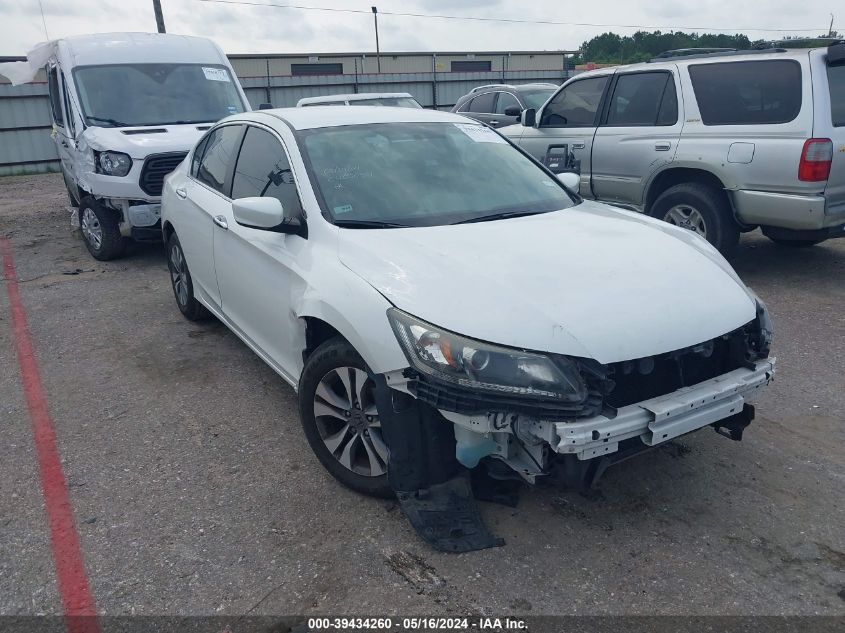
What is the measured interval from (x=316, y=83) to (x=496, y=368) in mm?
20678

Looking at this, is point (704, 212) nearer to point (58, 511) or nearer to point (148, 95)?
point (58, 511)

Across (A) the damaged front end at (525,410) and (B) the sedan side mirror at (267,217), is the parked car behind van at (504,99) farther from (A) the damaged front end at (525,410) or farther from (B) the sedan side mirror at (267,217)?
(A) the damaged front end at (525,410)

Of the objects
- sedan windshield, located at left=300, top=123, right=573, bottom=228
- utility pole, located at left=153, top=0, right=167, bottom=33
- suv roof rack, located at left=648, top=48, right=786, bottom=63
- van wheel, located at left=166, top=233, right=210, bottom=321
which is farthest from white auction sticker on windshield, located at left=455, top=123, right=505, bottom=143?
utility pole, located at left=153, top=0, right=167, bottom=33

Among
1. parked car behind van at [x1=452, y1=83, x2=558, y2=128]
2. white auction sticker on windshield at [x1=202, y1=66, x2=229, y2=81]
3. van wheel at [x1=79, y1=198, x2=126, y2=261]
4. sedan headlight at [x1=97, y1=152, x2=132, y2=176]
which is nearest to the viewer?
sedan headlight at [x1=97, y1=152, x2=132, y2=176]

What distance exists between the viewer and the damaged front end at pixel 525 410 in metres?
2.61

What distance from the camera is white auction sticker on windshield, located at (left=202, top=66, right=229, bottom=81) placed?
344 inches

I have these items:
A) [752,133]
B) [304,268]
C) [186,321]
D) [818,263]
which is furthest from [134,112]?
[818,263]

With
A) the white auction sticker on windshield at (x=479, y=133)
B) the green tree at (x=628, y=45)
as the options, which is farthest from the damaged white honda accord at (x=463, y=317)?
the green tree at (x=628, y=45)

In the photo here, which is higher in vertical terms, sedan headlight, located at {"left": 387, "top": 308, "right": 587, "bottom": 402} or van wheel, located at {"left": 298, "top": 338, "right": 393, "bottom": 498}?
sedan headlight, located at {"left": 387, "top": 308, "right": 587, "bottom": 402}

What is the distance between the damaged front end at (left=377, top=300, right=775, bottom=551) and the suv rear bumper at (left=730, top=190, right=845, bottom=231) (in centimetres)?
336

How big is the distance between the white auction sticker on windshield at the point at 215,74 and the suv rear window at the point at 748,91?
5.41m

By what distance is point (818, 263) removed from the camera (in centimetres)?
724

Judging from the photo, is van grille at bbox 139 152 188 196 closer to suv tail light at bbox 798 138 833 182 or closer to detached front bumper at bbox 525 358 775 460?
suv tail light at bbox 798 138 833 182

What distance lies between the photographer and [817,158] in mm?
5824
